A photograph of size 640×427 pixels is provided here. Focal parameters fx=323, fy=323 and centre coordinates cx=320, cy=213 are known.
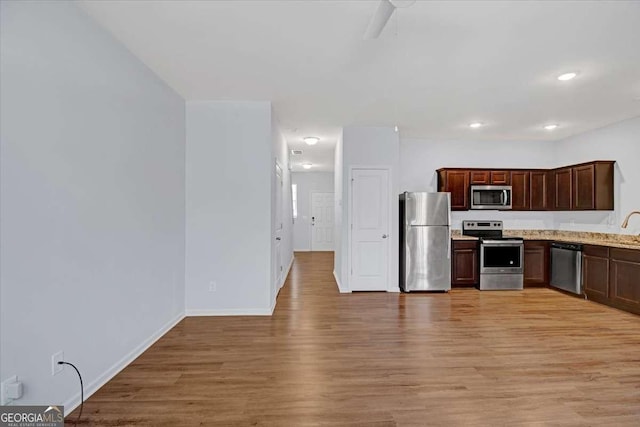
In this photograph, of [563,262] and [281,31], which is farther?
[563,262]

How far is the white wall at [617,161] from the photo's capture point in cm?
481

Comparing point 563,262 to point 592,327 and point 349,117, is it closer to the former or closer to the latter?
point 592,327

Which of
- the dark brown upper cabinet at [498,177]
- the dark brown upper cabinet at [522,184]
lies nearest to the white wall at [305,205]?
the dark brown upper cabinet at [522,184]

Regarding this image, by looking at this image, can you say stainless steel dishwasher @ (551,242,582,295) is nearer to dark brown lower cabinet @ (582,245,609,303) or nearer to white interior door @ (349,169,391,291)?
dark brown lower cabinet @ (582,245,609,303)

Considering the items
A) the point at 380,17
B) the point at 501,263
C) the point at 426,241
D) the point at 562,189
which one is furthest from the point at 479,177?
the point at 380,17

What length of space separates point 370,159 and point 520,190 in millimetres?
2967

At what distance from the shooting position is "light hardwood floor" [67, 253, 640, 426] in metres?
2.17

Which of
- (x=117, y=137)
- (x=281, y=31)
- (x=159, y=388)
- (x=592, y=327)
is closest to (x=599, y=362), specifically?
(x=592, y=327)

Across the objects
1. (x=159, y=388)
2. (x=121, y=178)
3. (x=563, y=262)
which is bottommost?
(x=159, y=388)

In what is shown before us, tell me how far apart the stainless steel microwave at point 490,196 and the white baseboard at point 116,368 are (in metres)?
5.28

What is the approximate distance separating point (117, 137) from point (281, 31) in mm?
1617

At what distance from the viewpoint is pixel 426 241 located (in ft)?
17.7

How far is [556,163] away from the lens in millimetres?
6301

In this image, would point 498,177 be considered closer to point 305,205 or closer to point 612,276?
point 612,276
